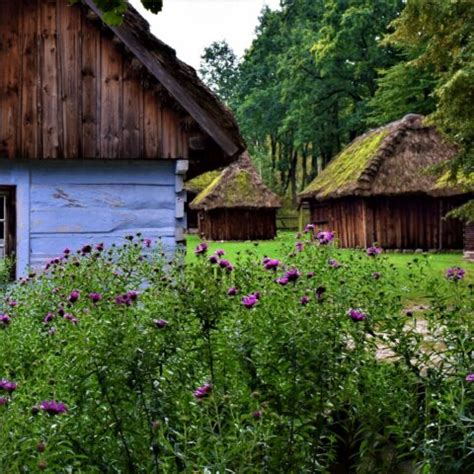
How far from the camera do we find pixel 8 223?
26.1 ft

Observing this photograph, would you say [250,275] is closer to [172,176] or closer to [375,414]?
[375,414]

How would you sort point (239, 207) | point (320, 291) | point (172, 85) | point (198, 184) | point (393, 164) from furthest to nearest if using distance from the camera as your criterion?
point (198, 184) → point (239, 207) → point (393, 164) → point (172, 85) → point (320, 291)

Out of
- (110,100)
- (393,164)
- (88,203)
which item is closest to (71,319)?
(88,203)

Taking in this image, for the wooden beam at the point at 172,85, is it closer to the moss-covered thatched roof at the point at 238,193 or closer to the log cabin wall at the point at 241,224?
the moss-covered thatched roof at the point at 238,193

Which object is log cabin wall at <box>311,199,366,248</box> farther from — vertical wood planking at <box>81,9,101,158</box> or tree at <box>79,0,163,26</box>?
tree at <box>79,0,163,26</box>

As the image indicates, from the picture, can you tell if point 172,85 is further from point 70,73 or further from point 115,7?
point 115,7

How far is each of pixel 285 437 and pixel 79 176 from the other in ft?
19.7

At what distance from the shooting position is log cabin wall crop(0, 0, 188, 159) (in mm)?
7711

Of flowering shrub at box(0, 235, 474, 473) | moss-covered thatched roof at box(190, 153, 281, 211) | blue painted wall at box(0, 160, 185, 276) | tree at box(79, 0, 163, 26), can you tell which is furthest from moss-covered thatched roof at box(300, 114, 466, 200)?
tree at box(79, 0, 163, 26)

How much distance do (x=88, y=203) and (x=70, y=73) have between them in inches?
61.7

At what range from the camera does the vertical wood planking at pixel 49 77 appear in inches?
305

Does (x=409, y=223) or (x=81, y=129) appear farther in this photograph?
(x=409, y=223)

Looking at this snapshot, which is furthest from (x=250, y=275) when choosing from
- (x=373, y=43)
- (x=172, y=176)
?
(x=373, y=43)

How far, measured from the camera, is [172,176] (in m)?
8.12
